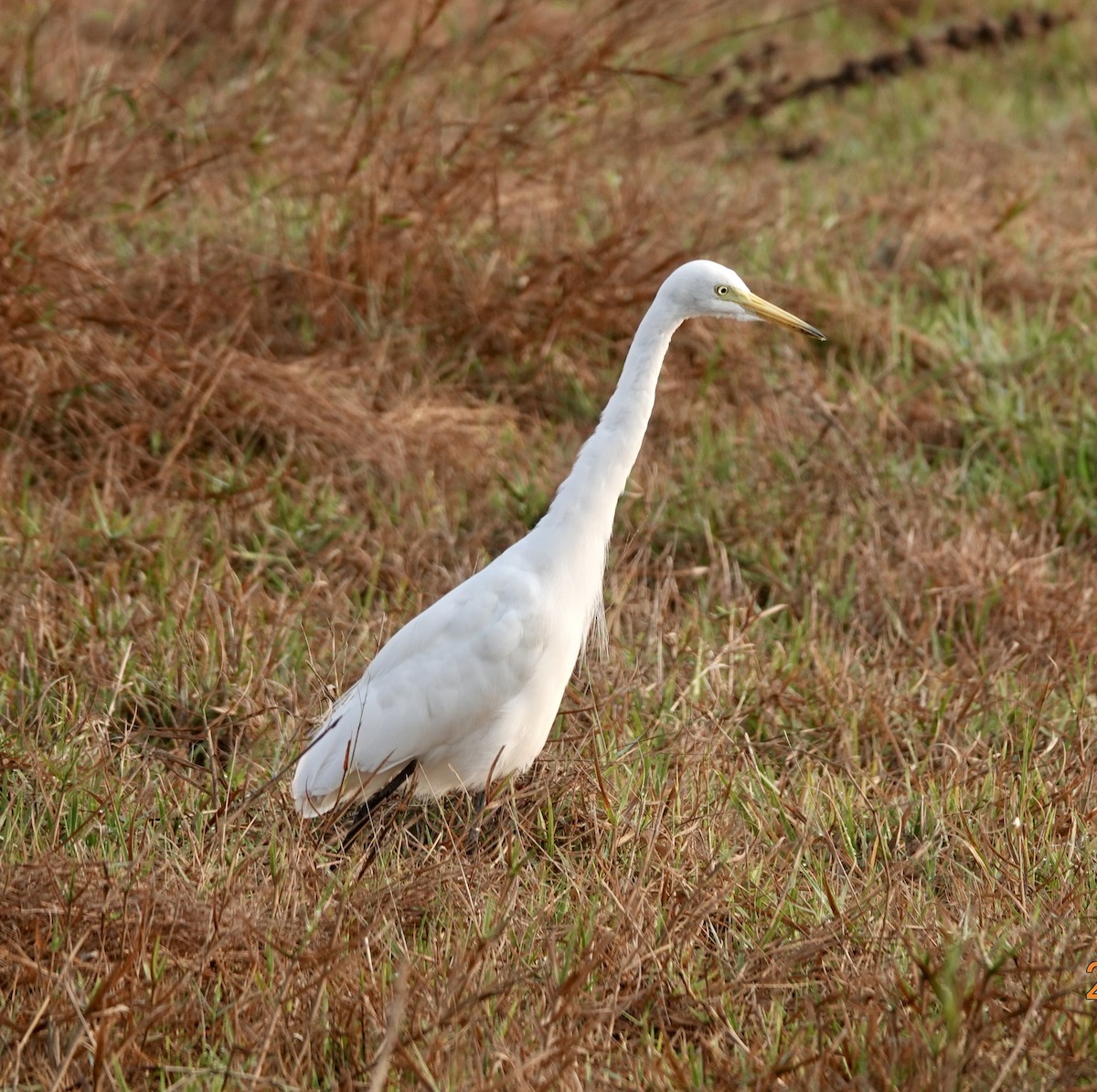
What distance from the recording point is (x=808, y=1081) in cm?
215

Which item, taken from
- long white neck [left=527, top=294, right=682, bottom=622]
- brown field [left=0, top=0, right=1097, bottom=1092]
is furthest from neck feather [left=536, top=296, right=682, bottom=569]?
brown field [left=0, top=0, right=1097, bottom=1092]

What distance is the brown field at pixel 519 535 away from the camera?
91.1 inches

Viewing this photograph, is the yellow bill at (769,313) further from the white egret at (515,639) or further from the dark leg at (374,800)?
the dark leg at (374,800)

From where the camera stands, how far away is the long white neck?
2.85m

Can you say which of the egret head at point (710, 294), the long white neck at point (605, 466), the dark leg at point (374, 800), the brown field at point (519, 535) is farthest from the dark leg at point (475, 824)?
the egret head at point (710, 294)

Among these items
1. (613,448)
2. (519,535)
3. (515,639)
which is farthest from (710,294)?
(519,535)

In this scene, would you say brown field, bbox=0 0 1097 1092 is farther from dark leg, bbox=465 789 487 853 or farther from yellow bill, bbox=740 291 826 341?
yellow bill, bbox=740 291 826 341

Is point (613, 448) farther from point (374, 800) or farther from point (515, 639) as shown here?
point (374, 800)

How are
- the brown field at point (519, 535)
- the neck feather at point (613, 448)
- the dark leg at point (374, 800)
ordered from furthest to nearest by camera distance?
the dark leg at point (374, 800), the neck feather at point (613, 448), the brown field at point (519, 535)

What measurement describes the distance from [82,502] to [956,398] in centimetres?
267

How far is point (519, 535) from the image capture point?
14.1 feet

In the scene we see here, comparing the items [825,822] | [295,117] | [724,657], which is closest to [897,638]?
[724,657]

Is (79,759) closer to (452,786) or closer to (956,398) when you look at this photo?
(452,786)

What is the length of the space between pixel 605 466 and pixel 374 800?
886mm
